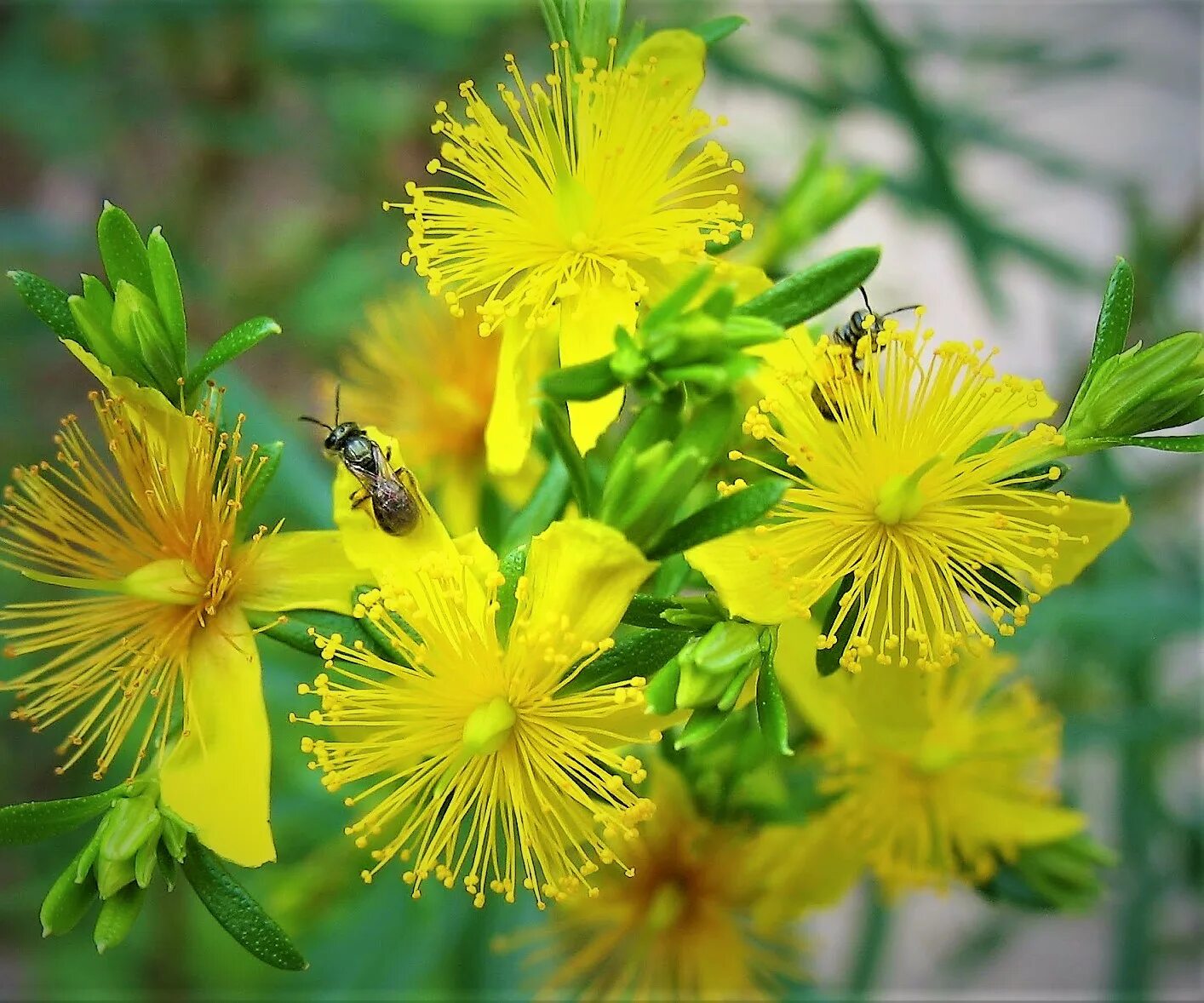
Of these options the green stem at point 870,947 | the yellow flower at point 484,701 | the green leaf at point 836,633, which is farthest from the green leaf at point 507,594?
the green stem at point 870,947

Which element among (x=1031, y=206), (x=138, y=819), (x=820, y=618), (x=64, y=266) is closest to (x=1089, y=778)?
(x=1031, y=206)

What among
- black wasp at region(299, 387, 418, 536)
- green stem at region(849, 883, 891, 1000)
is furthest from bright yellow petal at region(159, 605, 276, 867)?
green stem at region(849, 883, 891, 1000)

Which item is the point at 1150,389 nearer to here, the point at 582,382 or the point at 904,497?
the point at 904,497

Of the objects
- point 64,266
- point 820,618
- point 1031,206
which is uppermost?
point 1031,206

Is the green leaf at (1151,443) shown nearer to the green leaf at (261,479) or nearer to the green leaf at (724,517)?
the green leaf at (724,517)

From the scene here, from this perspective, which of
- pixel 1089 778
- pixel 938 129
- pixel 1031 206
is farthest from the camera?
pixel 1031 206

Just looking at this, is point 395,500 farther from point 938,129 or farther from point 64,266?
point 64,266
